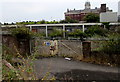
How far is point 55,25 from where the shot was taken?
26156 mm

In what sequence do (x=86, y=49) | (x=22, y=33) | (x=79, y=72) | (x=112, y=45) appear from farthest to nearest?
(x=22, y=33), (x=86, y=49), (x=112, y=45), (x=79, y=72)

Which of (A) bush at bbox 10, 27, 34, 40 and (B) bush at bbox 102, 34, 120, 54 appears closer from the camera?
(B) bush at bbox 102, 34, 120, 54

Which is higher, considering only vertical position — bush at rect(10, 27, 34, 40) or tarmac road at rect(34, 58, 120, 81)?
bush at rect(10, 27, 34, 40)

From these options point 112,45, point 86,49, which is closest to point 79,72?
point 86,49

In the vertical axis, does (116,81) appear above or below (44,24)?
below

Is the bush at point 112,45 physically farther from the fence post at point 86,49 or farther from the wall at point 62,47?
the wall at point 62,47

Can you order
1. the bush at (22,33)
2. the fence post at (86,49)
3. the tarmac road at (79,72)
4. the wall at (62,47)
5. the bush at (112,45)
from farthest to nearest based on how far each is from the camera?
the bush at (22,33) → the wall at (62,47) → the fence post at (86,49) → the bush at (112,45) → the tarmac road at (79,72)

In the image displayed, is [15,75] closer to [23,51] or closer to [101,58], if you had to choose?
[101,58]

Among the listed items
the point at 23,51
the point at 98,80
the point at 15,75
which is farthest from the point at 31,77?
the point at 23,51

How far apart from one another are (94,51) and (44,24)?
18.7 meters

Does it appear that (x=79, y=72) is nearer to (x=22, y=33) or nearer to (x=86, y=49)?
(x=86, y=49)

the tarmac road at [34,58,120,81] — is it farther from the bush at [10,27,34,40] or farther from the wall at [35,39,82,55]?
the bush at [10,27,34,40]

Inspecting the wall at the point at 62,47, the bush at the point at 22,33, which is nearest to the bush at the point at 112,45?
the wall at the point at 62,47

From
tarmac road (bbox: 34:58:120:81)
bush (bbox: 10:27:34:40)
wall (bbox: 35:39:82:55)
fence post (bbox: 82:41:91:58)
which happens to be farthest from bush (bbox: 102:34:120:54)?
bush (bbox: 10:27:34:40)
